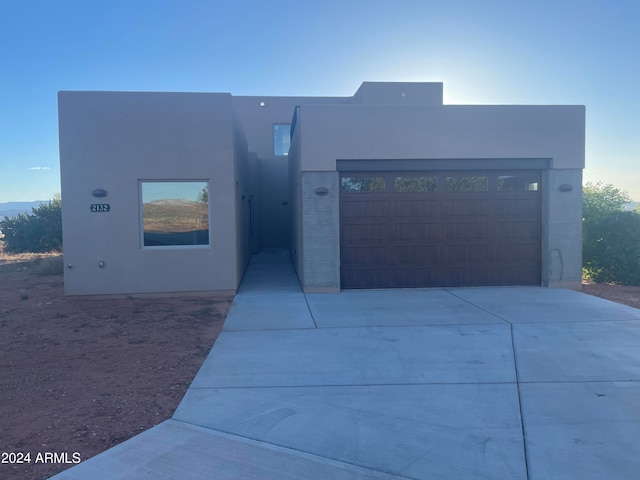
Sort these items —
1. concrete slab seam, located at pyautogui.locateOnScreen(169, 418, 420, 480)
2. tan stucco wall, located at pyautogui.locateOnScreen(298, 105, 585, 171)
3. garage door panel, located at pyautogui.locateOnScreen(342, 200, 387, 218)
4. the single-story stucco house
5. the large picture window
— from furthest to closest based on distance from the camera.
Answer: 1. garage door panel, located at pyautogui.locateOnScreen(342, 200, 387, 218)
2. tan stucco wall, located at pyautogui.locateOnScreen(298, 105, 585, 171)
3. the large picture window
4. the single-story stucco house
5. concrete slab seam, located at pyautogui.locateOnScreen(169, 418, 420, 480)

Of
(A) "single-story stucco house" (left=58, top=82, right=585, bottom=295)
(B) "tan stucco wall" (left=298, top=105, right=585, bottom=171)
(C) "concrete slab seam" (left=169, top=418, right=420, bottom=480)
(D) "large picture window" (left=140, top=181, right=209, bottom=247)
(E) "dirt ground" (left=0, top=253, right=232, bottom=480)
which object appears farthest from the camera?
(B) "tan stucco wall" (left=298, top=105, right=585, bottom=171)

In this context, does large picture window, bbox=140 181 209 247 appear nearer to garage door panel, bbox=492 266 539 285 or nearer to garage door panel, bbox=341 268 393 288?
garage door panel, bbox=341 268 393 288

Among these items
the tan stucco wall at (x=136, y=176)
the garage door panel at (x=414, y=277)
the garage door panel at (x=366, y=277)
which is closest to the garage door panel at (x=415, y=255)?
the garage door panel at (x=414, y=277)

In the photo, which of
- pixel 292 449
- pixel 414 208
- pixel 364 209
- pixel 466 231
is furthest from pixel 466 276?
pixel 292 449

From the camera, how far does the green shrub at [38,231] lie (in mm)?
26234

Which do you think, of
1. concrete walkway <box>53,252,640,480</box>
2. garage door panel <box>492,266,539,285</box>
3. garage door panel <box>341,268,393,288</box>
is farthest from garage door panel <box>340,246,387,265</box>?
concrete walkway <box>53,252,640,480</box>

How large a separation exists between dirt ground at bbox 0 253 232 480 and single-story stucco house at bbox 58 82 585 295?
121 centimetres

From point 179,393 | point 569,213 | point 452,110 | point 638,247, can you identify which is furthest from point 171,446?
point 638,247

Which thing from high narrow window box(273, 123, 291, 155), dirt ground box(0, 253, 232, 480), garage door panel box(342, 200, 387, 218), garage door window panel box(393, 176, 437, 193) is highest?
high narrow window box(273, 123, 291, 155)

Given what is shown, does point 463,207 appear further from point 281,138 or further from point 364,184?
point 281,138

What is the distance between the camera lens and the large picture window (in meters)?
12.6

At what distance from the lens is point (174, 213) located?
12719mm

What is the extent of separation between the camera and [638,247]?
14.8 m

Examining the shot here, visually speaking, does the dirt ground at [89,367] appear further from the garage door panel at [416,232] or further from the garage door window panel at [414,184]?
the garage door window panel at [414,184]
